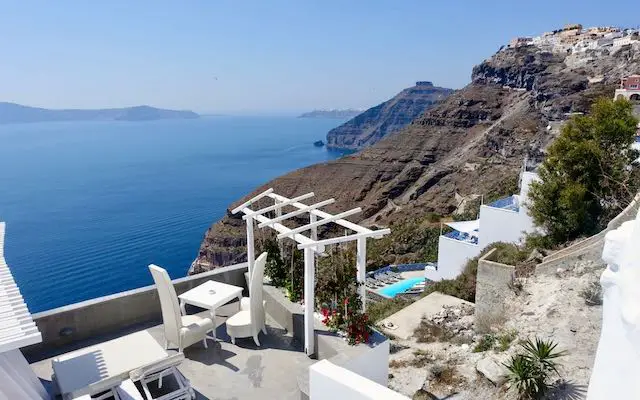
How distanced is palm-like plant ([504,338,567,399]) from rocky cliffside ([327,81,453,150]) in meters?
159

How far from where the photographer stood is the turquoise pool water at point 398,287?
19547 mm

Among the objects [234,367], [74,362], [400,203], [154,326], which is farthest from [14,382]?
[400,203]

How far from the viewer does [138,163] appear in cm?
11344

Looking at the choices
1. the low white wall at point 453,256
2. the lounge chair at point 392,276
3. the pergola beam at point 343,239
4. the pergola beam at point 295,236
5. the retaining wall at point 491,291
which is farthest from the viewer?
the lounge chair at point 392,276

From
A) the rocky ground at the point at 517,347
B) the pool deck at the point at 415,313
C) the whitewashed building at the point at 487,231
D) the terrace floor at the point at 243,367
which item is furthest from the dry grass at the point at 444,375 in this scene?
the whitewashed building at the point at 487,231

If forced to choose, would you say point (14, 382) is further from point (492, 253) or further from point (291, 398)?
point (492, 253)

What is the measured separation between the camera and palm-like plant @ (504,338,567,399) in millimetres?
5387

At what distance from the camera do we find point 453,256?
16.0m

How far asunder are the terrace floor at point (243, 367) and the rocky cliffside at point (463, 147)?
127ft

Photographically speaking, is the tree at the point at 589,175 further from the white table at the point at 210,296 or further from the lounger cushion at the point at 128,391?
the lounger cushion at the point at 128,391

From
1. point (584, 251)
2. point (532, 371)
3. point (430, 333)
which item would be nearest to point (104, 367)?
point (532, 371)

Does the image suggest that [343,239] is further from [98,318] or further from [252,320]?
[98,318]

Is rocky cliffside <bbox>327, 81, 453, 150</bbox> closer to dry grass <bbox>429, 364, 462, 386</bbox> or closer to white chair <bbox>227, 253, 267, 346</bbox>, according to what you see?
dry grass <bbox>429, 364, 462, 386</bbox>

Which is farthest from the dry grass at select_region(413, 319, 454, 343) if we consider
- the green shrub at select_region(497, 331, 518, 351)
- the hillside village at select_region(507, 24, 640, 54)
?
the hillside village at select_region(507, 24, 640, 54)
